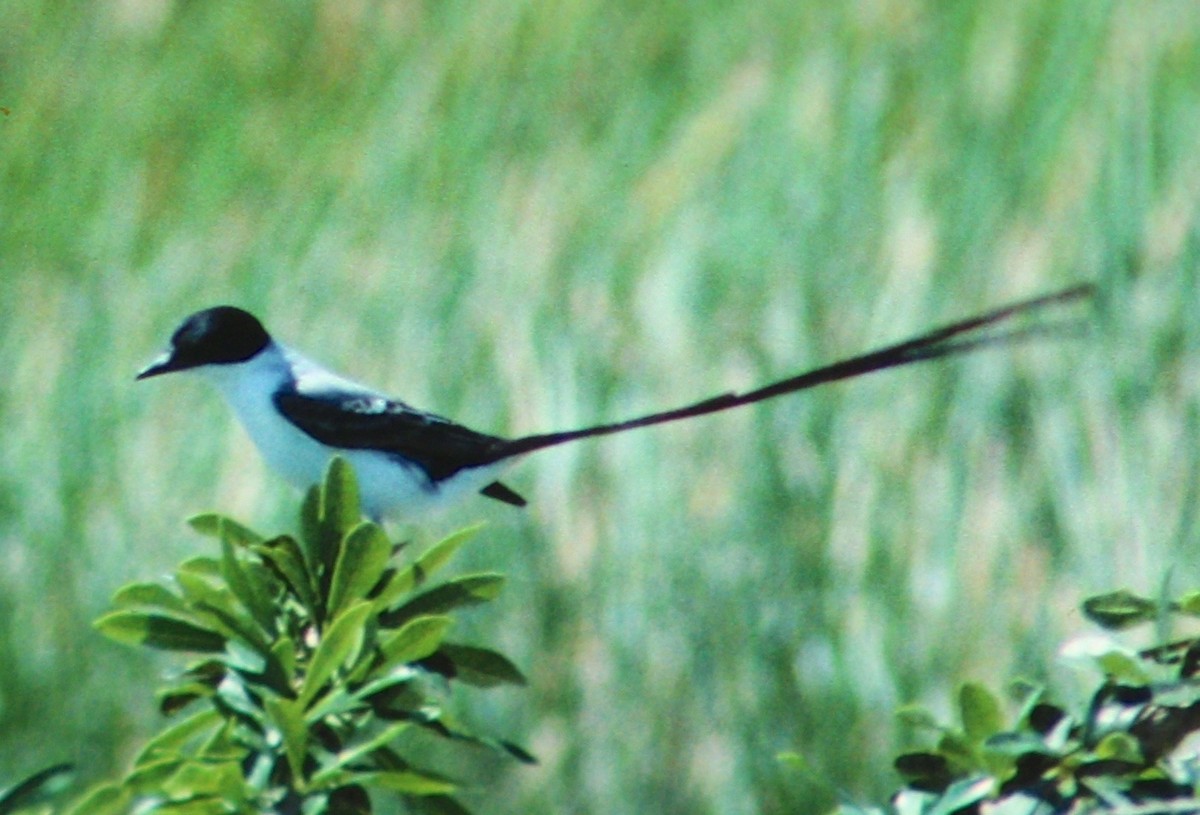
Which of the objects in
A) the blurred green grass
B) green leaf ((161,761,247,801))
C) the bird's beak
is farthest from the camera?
the blurred green grass

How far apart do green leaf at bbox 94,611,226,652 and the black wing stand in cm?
41

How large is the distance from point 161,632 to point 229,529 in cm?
4

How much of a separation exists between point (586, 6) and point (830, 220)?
24cm

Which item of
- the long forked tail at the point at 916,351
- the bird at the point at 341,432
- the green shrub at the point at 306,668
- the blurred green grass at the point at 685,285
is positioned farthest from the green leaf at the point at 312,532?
the blurred green grass at the point at 685,285

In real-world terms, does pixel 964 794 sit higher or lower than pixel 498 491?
lower

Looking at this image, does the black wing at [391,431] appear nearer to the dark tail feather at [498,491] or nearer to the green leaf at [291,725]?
the dark tail feather at [498,491]

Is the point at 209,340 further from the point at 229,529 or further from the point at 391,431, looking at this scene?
the point at 229,529

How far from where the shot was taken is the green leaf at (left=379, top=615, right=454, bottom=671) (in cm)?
43

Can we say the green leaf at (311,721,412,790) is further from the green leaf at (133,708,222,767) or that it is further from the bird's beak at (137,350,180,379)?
the bird's beak at (137,350,180,379)

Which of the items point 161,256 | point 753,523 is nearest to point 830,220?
point 753,523

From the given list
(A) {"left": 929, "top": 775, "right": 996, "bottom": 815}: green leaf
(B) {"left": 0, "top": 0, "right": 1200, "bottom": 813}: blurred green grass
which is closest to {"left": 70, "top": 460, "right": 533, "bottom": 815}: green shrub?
(A) {"left": 929, "top": 775, "right": 996, "bottom": 815}: green leaf

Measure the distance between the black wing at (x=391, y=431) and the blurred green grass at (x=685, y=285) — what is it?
1.14 ft

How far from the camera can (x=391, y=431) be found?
35.9 inches

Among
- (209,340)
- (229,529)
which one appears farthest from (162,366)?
(229,529)
